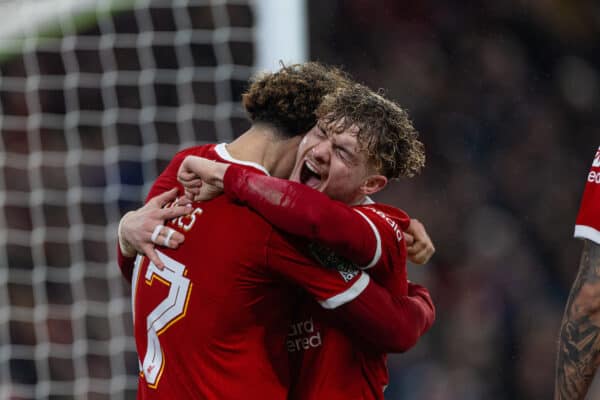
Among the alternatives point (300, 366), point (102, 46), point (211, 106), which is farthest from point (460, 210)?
point (300, 366)

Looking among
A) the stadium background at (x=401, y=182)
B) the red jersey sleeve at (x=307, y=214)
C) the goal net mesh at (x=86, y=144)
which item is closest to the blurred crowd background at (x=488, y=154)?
the stadium background at (x=401, y=182)

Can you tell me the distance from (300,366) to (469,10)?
2838 mm

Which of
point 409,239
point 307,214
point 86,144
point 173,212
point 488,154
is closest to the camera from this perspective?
point 307,214

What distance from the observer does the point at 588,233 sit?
1518 millimetres

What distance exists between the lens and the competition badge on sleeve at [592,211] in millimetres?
1505

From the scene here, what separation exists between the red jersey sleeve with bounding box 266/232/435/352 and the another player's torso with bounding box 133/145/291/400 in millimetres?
47

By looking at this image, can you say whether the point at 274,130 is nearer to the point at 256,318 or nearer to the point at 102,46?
the point at 256,318

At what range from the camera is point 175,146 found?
3.50 m

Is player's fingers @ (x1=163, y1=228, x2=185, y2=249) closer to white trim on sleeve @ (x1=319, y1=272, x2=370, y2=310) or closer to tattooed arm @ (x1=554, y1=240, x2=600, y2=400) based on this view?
white trim on sleeve @ (x1=319, y1=272, x2=370, y2=310)

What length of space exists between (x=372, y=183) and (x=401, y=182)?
2316 mm

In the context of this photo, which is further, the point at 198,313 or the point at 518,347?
the point at 518,347

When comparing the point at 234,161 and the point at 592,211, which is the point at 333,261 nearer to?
the point at 234,161

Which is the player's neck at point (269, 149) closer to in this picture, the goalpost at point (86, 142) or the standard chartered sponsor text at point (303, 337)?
the standard chartered sponsor text at point (303, 337)

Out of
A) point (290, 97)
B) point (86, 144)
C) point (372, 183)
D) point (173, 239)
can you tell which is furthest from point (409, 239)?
point (86, 144)
